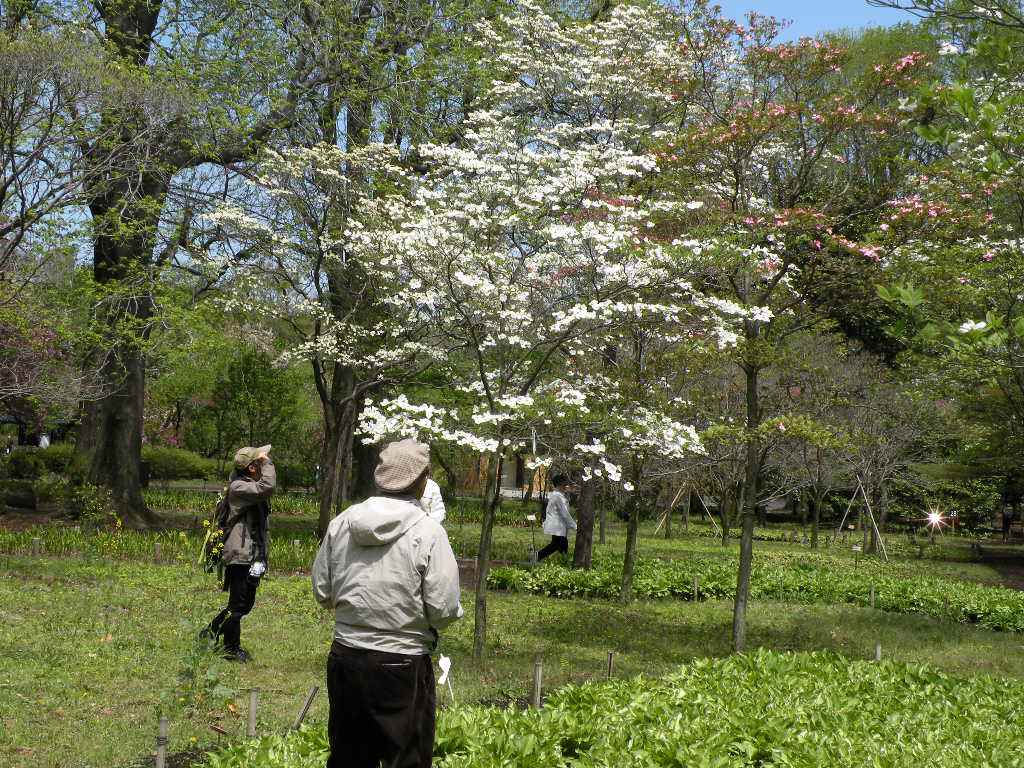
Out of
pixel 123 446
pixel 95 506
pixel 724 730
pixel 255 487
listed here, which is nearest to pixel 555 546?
pixel 95 506

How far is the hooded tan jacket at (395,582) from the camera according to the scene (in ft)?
12.4

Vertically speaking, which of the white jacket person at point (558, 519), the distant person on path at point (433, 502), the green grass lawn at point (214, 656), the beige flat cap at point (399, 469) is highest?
the beige flat cap at point (399, 469)

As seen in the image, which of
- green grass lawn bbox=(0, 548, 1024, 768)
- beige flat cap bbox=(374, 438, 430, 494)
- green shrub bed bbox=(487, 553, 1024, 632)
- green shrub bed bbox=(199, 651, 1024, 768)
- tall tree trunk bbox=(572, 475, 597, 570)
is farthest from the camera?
tall tree trunk bbox=(572, 475, 597, 570)

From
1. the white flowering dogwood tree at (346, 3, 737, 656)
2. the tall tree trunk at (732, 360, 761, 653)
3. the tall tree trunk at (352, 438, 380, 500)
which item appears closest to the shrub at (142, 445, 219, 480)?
the tall tree trunk at (352, 438, 380, 500)

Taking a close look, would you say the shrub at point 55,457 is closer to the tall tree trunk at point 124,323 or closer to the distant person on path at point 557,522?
the tall tree trunk at point 124,323

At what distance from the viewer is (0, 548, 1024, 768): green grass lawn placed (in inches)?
237

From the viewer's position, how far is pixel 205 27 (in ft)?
56.8

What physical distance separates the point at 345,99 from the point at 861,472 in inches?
576

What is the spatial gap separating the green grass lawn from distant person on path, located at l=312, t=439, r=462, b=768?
7.19ft

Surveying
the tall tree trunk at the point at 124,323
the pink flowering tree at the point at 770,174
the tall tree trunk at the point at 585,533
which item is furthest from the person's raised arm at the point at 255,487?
the tall tree trunk at the point at 585,533

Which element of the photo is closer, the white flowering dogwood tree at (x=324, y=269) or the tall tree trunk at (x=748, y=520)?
the tall tree trunk at (x=748, y=520)

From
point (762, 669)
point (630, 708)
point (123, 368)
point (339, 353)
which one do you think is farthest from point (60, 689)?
point (123, 368)

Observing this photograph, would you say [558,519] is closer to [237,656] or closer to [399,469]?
[237,656]

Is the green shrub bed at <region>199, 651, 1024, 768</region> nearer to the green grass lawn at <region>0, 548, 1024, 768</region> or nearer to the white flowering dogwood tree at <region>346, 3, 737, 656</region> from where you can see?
the green grass lawn at <region>0, 548, 1024, 768</region>
